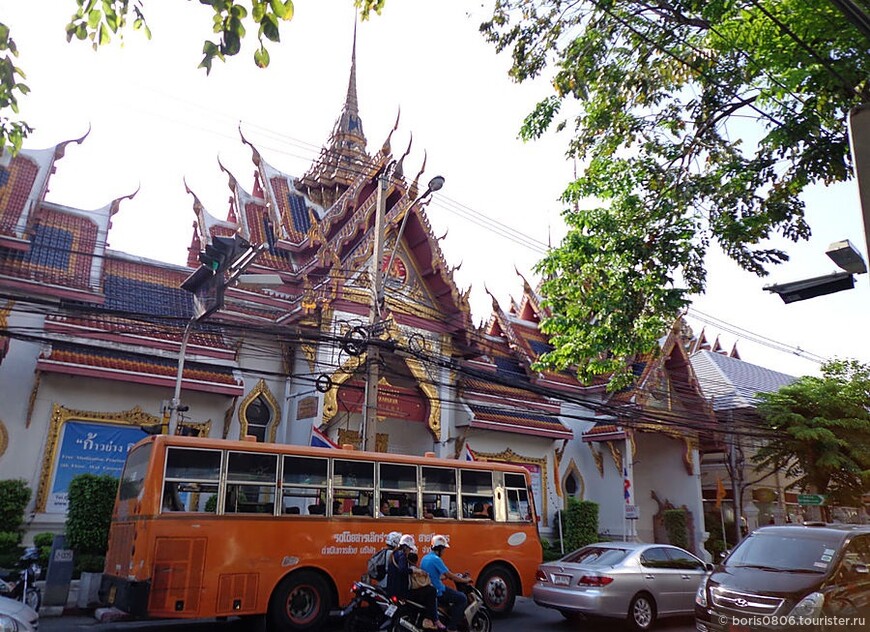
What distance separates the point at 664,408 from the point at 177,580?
20075 mm

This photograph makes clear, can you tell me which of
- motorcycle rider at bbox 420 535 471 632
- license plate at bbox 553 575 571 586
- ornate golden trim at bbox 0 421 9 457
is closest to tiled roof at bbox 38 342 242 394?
ornate golden trim at bbox 0 421 9 457

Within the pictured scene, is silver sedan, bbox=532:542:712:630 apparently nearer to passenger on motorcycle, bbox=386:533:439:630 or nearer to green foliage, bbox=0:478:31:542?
passenger on motorcycle, bbox=386:533:439:630

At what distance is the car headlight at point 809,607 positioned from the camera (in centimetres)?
755

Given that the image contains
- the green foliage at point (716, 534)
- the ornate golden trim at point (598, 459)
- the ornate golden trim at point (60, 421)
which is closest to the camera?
the ornate golden trim at point (60, 421)

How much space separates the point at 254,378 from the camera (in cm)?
1769

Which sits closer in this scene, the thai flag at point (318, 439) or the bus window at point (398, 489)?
the bus window at point (398, 489)

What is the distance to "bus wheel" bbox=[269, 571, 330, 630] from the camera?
9.65 meters

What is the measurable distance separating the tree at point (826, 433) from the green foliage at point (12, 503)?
73.9 ft

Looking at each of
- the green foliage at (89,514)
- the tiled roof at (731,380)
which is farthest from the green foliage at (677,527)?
the green foliage at (89,514)

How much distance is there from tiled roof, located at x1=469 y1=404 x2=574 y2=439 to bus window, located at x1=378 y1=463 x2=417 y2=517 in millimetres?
8357

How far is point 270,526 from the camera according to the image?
987 cm

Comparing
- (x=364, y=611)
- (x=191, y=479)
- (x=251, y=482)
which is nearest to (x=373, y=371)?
(x=251, y=482)

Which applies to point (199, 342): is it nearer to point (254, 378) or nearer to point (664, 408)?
point (254, 378)

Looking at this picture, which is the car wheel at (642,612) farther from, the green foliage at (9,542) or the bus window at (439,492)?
the green foliage at (9,542)
